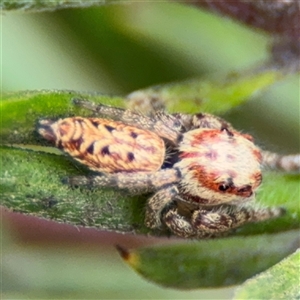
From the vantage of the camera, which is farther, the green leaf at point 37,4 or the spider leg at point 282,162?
the spider leg at point 282,162

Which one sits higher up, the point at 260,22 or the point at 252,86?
the point at 260,22

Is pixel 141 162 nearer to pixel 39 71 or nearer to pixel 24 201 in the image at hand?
pixel 24 201

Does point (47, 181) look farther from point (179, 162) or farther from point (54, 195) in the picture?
point (179, 162)

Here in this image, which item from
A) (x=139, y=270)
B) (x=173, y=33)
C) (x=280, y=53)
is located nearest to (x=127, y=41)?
(x=173, y=33)

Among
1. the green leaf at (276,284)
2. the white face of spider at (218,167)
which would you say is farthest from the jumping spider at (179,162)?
the green leaf at (276,284)

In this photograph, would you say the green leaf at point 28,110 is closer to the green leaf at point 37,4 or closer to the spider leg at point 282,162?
the green leaf at point 37,4

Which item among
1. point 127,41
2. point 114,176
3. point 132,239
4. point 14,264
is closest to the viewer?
point 114,176

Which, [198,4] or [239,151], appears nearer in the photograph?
[239,151]

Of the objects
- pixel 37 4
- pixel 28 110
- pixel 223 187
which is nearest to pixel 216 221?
pixel 223 187
